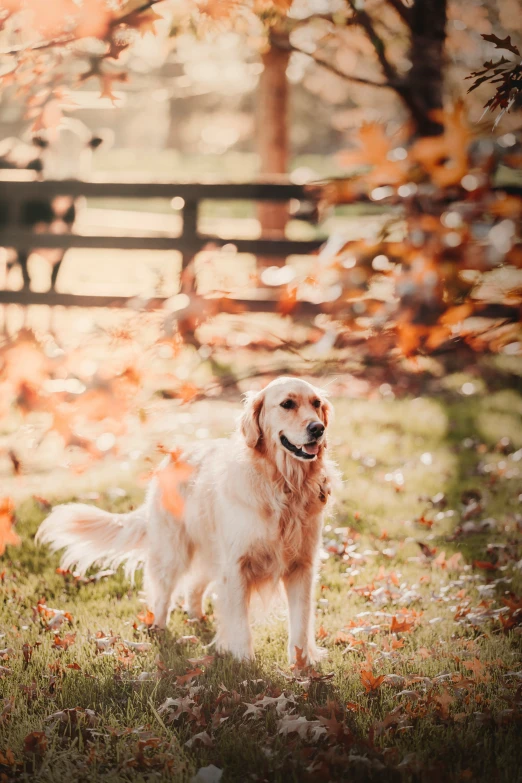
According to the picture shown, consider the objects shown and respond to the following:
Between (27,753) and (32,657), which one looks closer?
(27,753)

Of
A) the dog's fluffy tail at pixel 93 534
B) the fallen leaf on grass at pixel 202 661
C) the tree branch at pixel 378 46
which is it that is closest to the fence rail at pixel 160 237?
the tree branch at pixel 378 46

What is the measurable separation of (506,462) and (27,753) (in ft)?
16.0

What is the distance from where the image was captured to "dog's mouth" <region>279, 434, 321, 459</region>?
11.2 feet

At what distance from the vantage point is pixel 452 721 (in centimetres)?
286

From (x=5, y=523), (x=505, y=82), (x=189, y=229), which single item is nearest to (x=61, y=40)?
(x=505, y=82)

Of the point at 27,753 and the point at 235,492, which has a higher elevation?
the point at 235,492

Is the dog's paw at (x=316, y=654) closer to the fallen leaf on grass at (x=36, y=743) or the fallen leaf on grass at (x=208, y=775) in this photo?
the fallen leaf on grass at (x=208, y=775)

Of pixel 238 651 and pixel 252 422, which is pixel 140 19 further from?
pixel 238 651

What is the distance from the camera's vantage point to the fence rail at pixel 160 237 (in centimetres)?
806

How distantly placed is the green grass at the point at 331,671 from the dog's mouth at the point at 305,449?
0.96 metres

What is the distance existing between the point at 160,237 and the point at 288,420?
17.5ft

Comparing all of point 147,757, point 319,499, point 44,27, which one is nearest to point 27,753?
point 147,757

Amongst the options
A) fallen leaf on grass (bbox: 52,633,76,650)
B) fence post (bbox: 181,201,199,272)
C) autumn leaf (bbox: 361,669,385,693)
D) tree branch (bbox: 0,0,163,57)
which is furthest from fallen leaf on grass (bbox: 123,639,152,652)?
fence post (bbox: 181,201,199,272)

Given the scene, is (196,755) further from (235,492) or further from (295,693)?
(235,492)
